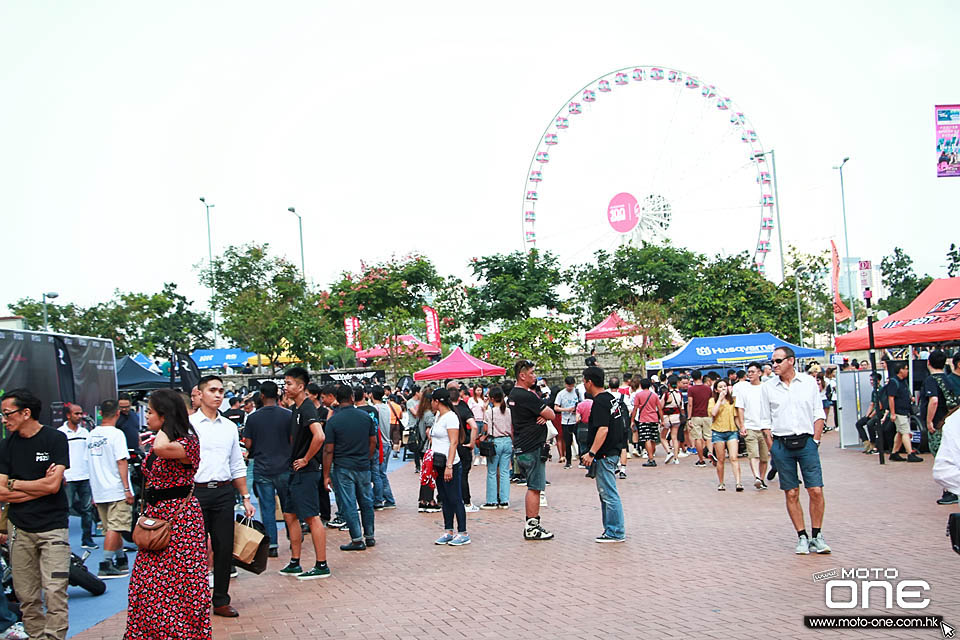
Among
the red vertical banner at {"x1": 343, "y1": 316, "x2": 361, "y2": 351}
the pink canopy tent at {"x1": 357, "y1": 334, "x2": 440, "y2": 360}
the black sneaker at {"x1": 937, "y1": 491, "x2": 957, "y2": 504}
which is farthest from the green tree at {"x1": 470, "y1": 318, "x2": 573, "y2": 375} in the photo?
the black sneaker at {"x1": 937, "y1": 491, "x2": 957, "y2": 504}

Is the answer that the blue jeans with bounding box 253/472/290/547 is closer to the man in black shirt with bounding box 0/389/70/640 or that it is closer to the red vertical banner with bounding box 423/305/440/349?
the man in black shirt with bounding box 0/389/70/640

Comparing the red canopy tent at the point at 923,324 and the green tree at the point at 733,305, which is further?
the green tree at the point at 733,305

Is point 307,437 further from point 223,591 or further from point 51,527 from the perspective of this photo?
point 51,527

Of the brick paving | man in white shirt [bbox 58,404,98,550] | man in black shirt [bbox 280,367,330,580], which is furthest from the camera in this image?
man in white shirt [bbox 58,404,98,550]

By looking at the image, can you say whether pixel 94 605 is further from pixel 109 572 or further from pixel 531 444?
pixel 531 444

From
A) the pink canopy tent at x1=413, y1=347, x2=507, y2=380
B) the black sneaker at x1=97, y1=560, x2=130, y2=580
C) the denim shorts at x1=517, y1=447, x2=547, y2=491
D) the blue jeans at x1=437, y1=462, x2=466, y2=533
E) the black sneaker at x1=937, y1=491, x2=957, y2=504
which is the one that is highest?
the pink canopy tent at x1=413, y1=347, x2=507, y2=380

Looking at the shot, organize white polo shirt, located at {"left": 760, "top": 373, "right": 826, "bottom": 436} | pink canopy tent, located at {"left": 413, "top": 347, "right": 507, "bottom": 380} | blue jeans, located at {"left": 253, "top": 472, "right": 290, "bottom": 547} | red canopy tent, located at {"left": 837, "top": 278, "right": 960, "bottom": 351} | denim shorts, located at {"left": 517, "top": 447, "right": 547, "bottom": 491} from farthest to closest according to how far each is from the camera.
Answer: pink canopy tent, located at {"left": 413, "top": 347, "right": 507, "bottom": 380}, red canopy tent, located at {"left": 837, "top": 278, "right": 960, "bottom": 351}, denim shorts, located at {"left": 517, "top": 447, "right": 547, "bottom": 491}, blue jeans, located at {"left": 253, "top": 472, "right": 290, "bottom": 547}, white polo shirt, located at {"left": 760, "top": 373, "right": 826, "bottom": 436}

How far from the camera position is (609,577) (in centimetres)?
771

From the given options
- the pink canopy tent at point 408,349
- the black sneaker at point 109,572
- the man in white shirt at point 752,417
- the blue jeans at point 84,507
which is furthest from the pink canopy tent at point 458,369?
the black sneaker at point 109,572

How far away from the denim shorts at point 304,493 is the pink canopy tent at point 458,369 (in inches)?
638

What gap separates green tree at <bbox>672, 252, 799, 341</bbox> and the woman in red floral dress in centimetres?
3305

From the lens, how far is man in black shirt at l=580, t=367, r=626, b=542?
9.34 meters

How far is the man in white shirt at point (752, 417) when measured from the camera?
42.3ft

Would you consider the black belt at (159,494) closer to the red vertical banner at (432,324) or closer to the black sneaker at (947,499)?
the black sneaker at (947,499)
